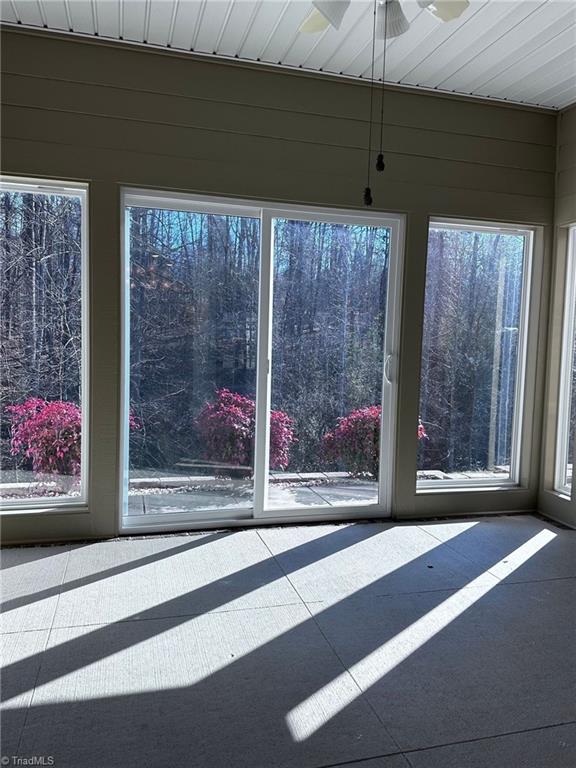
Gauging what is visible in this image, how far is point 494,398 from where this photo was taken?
4.48 m

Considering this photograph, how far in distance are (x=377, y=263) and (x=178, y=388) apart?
1.64 metres

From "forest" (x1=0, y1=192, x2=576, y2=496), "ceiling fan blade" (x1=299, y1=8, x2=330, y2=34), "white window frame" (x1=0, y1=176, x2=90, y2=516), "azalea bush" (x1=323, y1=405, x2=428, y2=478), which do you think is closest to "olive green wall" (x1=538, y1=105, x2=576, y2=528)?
"forest" (x1=0, y1=192, x2=576, y2=496)

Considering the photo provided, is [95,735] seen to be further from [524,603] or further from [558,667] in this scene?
[524,603]

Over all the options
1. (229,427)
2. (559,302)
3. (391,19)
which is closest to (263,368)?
(229,427)

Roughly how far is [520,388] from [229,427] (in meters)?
2.27

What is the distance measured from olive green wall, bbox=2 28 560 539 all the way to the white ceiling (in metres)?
0.15

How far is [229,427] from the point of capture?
155 inches

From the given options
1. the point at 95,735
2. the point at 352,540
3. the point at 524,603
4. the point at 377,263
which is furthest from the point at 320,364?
the point at 95,735

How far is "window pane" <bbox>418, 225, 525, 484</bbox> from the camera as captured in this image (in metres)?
4.27

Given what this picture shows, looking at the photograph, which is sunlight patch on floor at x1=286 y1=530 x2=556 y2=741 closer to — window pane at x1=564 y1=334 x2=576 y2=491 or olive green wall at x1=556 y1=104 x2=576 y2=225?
window pane at x1=564 y1=334 x2=576 y2=491

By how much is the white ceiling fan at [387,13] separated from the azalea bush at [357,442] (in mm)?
2421

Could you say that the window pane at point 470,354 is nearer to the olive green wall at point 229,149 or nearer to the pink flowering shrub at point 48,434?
the olive green wall at point 229,149

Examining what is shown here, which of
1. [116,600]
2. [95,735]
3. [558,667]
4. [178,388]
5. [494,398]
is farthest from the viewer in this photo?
[494,398]

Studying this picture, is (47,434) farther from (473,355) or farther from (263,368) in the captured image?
(473,355)
